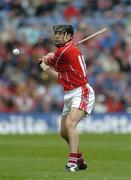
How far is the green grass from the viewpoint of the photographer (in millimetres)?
10516

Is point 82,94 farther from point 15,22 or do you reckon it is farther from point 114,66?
point 15,22

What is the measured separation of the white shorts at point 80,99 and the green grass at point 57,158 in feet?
3.41

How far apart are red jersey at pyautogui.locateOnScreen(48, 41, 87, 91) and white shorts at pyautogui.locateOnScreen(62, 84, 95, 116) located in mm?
83

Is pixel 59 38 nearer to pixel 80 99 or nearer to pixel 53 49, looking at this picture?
pixel 80 99

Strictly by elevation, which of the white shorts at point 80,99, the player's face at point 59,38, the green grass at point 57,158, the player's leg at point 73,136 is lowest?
the green grass at point 57,158

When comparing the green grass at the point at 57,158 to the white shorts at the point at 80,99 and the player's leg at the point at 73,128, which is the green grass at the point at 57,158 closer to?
the player's leg at the point at 73,128

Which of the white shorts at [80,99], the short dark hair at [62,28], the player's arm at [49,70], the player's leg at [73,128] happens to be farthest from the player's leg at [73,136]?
the short dark hair at [62,28]

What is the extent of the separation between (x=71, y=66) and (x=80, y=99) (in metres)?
0.57

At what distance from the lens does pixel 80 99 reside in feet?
37.6

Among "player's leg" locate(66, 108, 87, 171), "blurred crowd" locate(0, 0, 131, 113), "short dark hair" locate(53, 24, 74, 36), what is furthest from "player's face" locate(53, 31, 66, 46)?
"blurred crowd" locate(0, 0, 131, 113)

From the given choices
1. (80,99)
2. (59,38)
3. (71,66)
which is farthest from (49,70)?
(80,99)

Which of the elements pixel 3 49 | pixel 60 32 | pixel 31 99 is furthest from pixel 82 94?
pixel 3 49

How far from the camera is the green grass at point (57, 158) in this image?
10516mm

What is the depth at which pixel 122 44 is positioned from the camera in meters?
27.1
